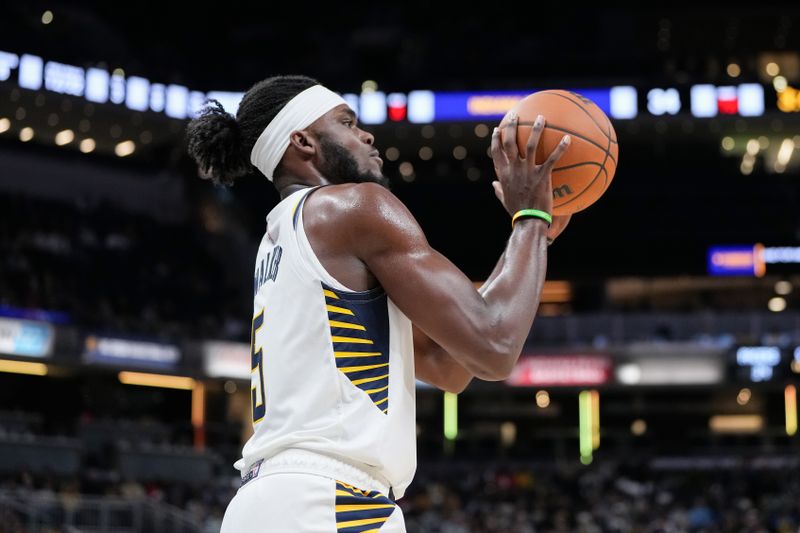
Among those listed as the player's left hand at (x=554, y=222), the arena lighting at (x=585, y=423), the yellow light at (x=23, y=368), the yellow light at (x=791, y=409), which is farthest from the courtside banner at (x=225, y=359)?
the player's left hand at (x=554, y=222)

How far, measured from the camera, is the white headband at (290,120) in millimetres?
2986

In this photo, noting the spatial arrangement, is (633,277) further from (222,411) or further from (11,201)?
(11,201)

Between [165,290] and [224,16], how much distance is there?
9.73 m

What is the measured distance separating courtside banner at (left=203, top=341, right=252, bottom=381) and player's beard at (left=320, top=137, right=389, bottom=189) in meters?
26.2

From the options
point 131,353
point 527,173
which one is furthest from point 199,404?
point 527,173

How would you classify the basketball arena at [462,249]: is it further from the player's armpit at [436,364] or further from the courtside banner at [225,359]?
the player's armpit at [436,364]

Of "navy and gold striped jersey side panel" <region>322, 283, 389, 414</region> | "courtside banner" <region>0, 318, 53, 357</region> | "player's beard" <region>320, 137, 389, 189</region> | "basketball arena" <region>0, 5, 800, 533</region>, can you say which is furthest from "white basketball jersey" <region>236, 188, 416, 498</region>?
"courtside banner" <region>0, 318, 53, 357</region>

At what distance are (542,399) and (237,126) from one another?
30992 millimetres

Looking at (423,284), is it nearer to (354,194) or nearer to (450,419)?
(354,194)

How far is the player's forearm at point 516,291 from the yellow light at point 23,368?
25.5 m

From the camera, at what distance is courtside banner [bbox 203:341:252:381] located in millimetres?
29119

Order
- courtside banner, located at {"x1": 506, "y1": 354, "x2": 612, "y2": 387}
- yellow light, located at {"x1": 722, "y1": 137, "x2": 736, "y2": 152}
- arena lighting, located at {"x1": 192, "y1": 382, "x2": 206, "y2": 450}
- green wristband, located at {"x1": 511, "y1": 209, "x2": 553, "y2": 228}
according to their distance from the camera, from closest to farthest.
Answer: green wristband, located at {"x1": 511, "y1": 209, "x2": 553, "y2": 228}, courtside banner, located at {"x1": 506, "y1": 354, "x2": 612, "y2": 387}, arena lighting, located at {"x1": 192, "y1": 382, "x2": 206, "y2": 450}, yellow light, located at {"x1": 722, "y1": 137, "x2": 736, "y2": 152}

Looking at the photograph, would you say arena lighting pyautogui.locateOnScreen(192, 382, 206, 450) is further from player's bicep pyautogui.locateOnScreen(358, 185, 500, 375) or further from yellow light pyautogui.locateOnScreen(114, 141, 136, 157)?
player's bicep pyautogui.locateOnScreen(358, 185, 500, 375)

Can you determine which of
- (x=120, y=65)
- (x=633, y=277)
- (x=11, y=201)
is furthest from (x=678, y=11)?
(x=11, y=201)
